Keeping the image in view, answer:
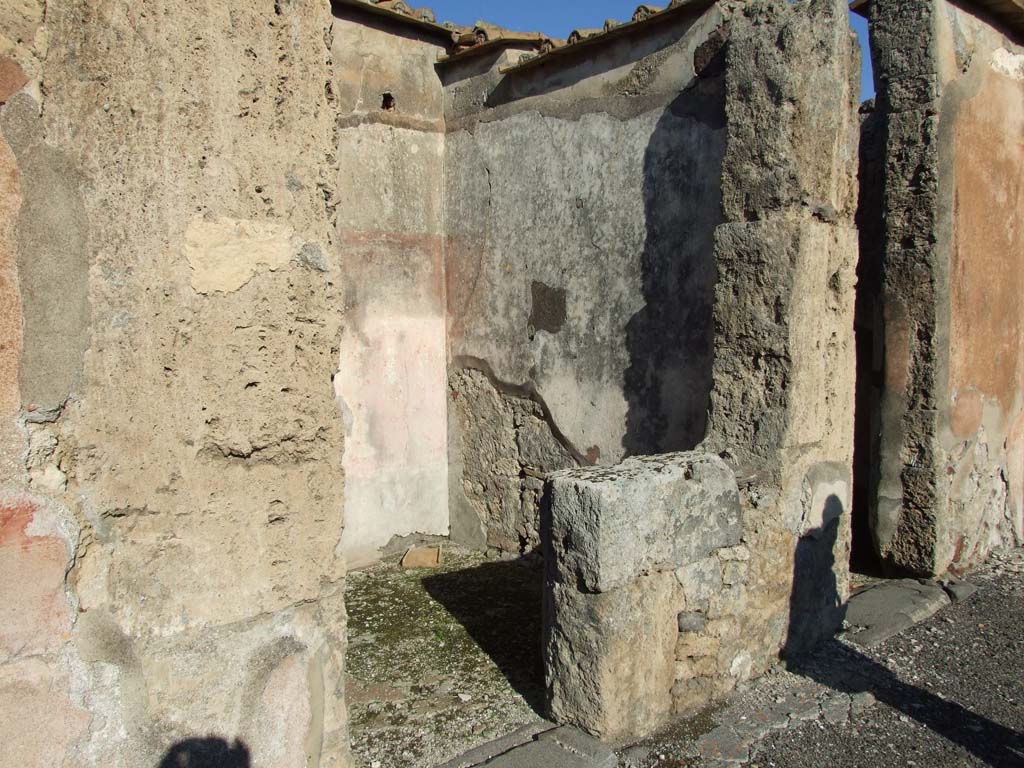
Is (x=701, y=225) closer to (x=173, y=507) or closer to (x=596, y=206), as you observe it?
(x=596, y=206)

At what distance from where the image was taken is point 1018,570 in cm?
496

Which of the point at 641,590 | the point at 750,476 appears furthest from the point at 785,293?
the point at 641,590

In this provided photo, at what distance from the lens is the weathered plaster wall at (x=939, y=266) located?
451 cm

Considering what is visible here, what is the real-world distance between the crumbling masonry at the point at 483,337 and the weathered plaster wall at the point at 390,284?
2 centimetres

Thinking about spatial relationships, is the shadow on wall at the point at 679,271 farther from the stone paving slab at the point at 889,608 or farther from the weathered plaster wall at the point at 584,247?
the stone paving slab at the point at 889,608

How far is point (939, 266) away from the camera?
450cm

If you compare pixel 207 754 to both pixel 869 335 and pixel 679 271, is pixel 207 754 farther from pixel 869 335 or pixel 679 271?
pixel 869 335

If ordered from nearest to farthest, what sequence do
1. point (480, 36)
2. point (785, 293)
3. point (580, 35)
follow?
point (785, 293), point (580, 35), point (480, 36)

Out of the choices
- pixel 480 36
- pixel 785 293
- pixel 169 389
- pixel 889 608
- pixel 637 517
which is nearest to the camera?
pixel 169 389

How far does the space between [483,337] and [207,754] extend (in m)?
3.94

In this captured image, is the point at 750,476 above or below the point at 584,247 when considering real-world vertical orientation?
below

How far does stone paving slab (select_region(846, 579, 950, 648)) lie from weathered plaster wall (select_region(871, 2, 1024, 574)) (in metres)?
0.20

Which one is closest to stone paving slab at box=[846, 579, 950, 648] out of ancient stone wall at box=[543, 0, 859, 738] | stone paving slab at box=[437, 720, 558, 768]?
ancient stone wall at box=[543, 0, 859, 738]

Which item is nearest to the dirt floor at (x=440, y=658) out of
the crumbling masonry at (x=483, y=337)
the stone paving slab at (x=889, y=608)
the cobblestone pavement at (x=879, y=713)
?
the crumbling masonry at (x=483, y=337)
